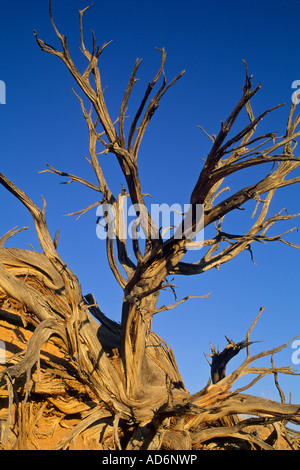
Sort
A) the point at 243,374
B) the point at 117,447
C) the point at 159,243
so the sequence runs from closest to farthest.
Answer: the point at 117,447
the point at 243,374
the point at 159,243

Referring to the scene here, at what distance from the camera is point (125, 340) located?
6.17 metres

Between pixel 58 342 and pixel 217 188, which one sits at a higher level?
pixel 217 188

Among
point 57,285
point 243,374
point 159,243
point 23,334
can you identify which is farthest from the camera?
point 23,334

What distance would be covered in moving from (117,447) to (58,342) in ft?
5.26

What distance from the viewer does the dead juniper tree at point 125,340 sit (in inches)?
213

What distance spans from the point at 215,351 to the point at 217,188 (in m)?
3.54

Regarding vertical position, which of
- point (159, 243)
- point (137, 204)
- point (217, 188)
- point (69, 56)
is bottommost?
point (159, 243)

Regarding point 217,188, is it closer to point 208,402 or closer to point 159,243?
point 159,243

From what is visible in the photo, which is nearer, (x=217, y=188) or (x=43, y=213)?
(x=43, y=213)

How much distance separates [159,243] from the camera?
20.9 ft

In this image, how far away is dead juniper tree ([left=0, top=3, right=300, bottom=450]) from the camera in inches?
213
